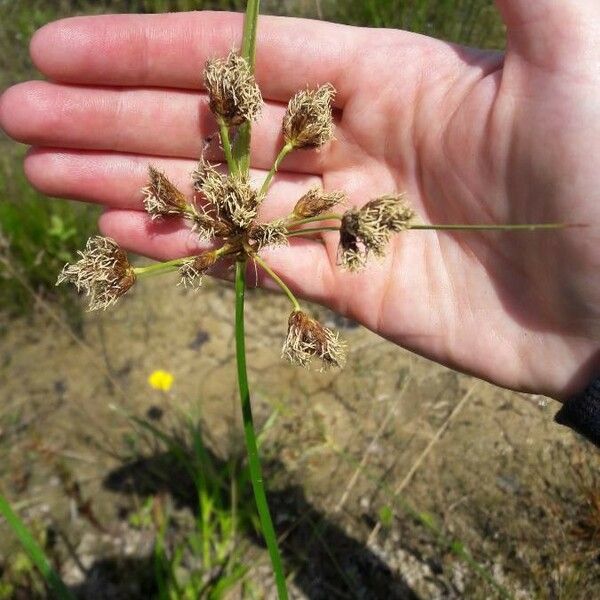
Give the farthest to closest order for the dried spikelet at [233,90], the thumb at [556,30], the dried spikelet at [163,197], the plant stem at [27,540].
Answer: the dried spikelet at [163,197]
the dried spikelet at [233,90]
the thumb at [556,30]
the plant stem at [27,540]

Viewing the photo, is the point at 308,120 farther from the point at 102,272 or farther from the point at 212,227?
the point at 102,272

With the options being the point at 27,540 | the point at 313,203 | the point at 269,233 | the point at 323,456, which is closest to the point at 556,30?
the point at 313,203

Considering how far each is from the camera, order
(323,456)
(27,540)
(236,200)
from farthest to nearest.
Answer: (323,456)
(236,200)
(27,540)

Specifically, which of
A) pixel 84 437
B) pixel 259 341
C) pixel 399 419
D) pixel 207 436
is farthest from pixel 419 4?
pixel 84 437

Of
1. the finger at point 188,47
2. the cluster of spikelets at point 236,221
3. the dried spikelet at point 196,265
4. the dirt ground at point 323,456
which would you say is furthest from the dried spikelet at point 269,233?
the dirt ground at point 323,456

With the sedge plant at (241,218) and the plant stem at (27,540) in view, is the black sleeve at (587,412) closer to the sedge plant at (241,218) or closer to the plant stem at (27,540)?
the sedge plant at (241,218)

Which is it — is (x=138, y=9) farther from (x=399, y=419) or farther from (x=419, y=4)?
(x=399, y=419)

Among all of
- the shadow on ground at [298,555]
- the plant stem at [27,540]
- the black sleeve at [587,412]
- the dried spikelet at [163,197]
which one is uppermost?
the dried spikelet at [163,197]
